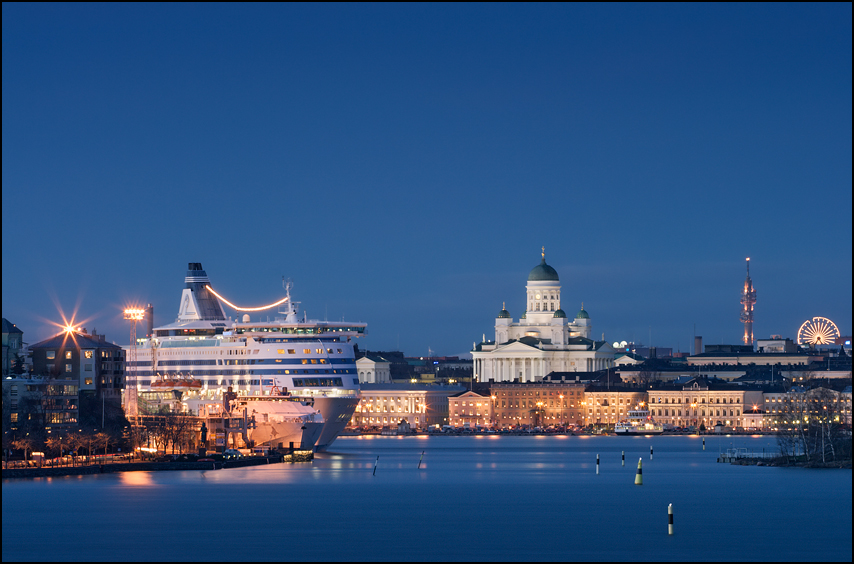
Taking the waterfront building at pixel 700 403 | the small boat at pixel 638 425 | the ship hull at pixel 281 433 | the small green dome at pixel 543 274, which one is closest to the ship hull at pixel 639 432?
the small boat at pixel 638 425

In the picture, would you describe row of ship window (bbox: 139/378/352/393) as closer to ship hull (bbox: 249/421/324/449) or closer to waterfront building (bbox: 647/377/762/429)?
ship hull (bbox: 249/421/324/449)

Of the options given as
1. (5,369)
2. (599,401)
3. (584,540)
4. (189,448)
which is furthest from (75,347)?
(599,401)

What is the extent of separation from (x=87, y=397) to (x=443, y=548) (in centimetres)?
5174

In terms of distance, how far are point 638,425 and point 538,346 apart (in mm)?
25980

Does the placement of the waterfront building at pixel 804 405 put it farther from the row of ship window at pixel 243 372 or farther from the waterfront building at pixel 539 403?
the row of ship window at pixel 243 372

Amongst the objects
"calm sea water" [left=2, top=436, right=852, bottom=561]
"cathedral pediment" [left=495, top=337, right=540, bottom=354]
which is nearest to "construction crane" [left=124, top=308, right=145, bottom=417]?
"calm sea water" [left=2, top=436, right=852, bottom=561]

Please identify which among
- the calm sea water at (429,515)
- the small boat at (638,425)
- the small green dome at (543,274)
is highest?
the small green dome at (543,274)

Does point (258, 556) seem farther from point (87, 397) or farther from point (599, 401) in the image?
point (599, 401)

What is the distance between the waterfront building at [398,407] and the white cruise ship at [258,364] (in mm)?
85501

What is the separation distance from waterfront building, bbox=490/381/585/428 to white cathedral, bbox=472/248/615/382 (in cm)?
643

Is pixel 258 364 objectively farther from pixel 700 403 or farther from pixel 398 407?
pixel 398 407

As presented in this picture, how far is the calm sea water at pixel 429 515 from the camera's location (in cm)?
4516

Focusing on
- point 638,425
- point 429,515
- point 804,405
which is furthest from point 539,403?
point 429,515

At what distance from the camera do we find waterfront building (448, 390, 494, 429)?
595 ft
